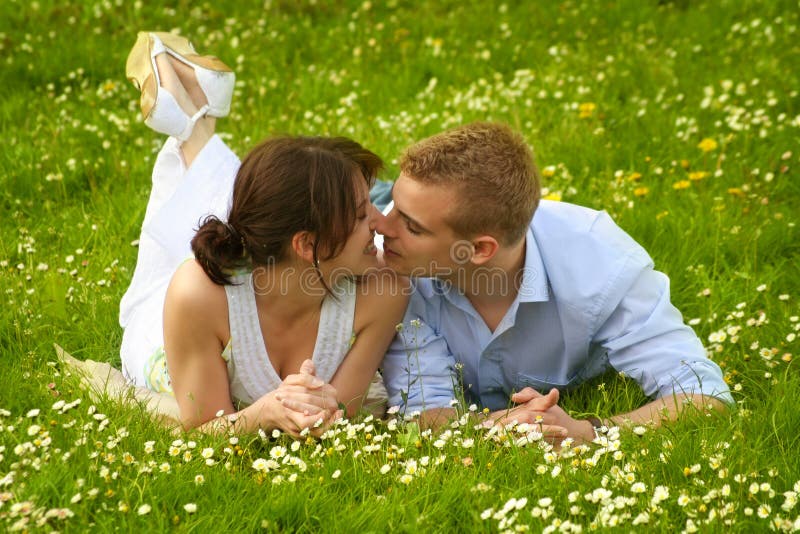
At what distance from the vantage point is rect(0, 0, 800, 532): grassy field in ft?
9.59

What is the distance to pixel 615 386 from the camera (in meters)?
4.03

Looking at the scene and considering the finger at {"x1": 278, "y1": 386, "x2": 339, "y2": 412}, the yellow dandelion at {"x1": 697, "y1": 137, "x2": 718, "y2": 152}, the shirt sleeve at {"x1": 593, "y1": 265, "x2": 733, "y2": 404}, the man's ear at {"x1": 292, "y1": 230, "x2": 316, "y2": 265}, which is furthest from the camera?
the yellow dandelion at {"x1": 697, "y1": 137, "x2": 718, "y2": 152}

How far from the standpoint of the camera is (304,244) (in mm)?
3645

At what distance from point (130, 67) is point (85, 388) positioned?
1812 millimetres

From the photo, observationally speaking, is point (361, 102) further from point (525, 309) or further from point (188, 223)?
point (525, 309)

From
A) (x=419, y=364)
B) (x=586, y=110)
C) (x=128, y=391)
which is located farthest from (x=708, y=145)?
(x=128, y=391)

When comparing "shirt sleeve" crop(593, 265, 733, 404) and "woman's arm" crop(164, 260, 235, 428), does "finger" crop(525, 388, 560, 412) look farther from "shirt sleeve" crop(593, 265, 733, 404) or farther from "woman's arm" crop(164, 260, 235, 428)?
"woman's arm" crop(164, 260, 235, 428)

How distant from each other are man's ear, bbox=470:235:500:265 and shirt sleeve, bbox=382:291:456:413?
34 cm

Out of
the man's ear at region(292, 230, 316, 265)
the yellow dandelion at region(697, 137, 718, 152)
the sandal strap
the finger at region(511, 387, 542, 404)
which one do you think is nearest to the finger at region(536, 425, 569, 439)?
the finger at region(511, 387, 542, 404)

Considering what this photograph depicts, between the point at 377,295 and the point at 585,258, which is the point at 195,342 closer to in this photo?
the point at 377,295

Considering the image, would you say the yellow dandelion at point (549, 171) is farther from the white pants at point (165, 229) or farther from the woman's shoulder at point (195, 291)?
the woman's shoulder at point (195, 291)

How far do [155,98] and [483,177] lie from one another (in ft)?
5.69

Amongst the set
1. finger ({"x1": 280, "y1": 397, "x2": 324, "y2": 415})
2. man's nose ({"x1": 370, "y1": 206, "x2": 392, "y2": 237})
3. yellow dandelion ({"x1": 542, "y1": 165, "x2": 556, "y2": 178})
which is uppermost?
man's nose ({"x1": 370, "y1": 206, "x2": 392, "y2": 237})

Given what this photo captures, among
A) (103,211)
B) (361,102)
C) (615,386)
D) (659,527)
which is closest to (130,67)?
(103,211)
